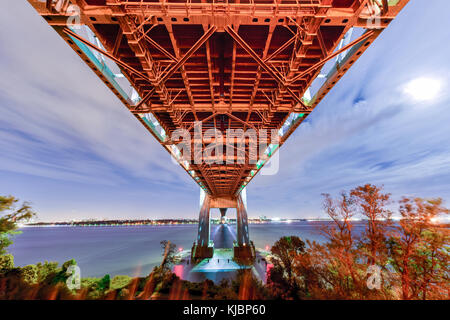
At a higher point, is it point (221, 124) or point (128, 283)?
point (221, 124)

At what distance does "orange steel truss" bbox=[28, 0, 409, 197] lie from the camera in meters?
4.73

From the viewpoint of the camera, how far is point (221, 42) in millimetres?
6801

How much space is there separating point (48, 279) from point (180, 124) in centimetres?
2363

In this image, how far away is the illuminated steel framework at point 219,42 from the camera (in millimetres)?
4738

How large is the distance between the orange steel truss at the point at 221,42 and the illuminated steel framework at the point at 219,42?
25 millimetres

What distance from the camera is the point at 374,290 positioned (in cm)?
976

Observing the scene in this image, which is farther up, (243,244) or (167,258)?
(243,244)

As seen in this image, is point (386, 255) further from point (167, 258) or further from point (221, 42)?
point (167, 258)

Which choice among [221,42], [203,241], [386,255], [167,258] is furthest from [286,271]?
[167,258]

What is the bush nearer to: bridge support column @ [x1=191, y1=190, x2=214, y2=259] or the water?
bridge support column @ [x1=191, y1=190, x2=214, y2=259]

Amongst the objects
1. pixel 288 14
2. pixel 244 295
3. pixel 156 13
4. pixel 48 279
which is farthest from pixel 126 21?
pixel 48 279

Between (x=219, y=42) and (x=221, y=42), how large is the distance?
0.25 feet
